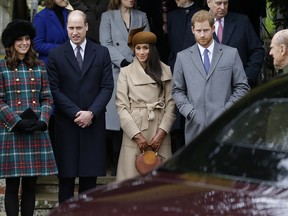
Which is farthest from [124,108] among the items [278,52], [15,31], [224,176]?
[224,176]

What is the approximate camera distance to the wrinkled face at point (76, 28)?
9.30 m

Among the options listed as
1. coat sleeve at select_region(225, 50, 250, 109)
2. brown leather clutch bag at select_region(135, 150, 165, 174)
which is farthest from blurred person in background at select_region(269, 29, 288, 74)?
brown leather clutch bag at select_region(135, 150, 165, 174)

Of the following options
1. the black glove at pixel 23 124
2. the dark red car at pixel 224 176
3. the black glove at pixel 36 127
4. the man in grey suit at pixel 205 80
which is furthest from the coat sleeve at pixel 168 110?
the dark red car at pixel 224 176

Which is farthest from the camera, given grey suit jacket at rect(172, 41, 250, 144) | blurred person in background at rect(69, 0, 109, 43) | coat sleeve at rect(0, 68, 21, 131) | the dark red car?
blurred person in background at rect(69, 0, 109, 43)

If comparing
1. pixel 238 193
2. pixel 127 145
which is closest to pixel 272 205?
pixel 238 193

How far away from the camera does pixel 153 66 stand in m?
9.52

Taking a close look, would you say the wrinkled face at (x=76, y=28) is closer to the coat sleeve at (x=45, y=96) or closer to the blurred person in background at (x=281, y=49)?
the coat sleeve at (x=45, y=96)

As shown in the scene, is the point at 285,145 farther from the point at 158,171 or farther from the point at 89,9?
the point at 89,9

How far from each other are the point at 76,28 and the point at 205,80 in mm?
1434

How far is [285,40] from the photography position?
8.49 metres

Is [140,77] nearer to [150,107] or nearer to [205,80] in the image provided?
[150,107]

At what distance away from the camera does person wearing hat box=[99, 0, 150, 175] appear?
10391 mm

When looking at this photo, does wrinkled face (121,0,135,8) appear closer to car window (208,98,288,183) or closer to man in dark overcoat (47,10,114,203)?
man in dark overcoat (47,10,114,203)

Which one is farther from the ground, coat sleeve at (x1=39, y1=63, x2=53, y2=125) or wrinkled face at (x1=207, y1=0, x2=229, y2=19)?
wrinkled face at (x1=207, y1=0, x2=229, y2=19)
